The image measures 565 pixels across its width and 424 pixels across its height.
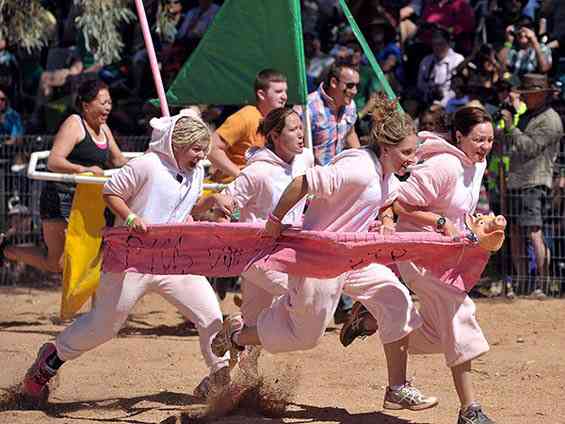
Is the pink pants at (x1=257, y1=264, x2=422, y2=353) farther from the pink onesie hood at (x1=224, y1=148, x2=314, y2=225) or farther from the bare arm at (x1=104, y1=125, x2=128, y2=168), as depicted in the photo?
the bare arm at (x1=104, y1=125, x2=128, y2=168)

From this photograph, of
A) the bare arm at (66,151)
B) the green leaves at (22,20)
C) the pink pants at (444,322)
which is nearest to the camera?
the pink pants at (444,322)

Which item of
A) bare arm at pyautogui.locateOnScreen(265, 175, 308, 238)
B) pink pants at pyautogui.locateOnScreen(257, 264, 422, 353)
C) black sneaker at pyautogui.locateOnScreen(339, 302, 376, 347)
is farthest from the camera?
black sneaker at pyautogui.locateOnScreen(339, 302, 376, 347)

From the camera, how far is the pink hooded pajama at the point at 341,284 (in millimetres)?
6375

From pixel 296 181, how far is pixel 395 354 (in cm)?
129

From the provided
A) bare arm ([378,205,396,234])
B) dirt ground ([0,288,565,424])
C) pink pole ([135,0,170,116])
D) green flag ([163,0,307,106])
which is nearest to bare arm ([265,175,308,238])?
bare arm ([378,205,396,234])

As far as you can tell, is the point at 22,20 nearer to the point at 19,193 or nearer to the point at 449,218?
the point at 19,193

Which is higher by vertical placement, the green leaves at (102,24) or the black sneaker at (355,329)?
the green leaves at (102,24)

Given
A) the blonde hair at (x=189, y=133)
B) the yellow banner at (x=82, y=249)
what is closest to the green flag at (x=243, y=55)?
the yellow banner at (x=82, y=249)

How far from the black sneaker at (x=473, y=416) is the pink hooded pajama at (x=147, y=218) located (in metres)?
1.39

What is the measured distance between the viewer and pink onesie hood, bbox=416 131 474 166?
6.70 metres

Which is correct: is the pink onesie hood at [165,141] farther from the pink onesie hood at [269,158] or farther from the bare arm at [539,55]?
the bare arm at [539,55]

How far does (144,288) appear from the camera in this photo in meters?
7.02

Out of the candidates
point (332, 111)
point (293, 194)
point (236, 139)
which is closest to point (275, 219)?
point (293, 194)

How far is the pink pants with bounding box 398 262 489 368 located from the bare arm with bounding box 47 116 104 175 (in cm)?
322
